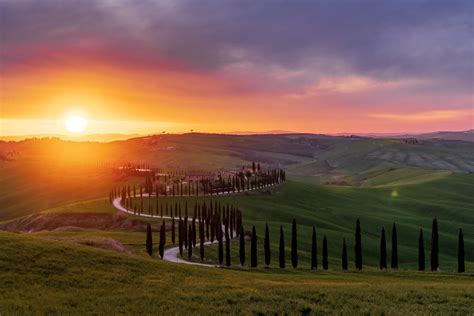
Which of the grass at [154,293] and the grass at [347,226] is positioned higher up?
the grass at [154,293]

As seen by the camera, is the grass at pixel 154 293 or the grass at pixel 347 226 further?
the grass at pixel 347 226

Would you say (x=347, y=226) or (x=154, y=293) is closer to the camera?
(x=154, y=293)

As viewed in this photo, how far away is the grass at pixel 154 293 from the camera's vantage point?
31141 millimetres

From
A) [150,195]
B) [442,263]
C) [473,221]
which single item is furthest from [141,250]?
[473,221]

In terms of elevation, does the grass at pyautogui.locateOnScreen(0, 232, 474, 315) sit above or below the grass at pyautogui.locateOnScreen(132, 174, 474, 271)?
above

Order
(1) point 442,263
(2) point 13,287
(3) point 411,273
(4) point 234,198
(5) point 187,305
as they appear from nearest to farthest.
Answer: (5) point 187,305
(2) point 13,287
(3) point 411,273
(1) point 442,263
(4) point 234,198

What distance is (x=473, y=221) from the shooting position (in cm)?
18825

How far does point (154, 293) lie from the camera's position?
117 ft

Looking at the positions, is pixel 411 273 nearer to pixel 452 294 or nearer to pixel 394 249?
pixel 394 249

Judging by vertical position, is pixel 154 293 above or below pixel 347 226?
above

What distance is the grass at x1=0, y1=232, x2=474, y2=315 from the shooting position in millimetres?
31141

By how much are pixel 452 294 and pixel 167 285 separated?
975 inches

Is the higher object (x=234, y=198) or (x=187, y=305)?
(x=187, y=305)

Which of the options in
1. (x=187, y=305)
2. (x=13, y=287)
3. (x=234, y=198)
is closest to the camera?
(x=187, y=305)
